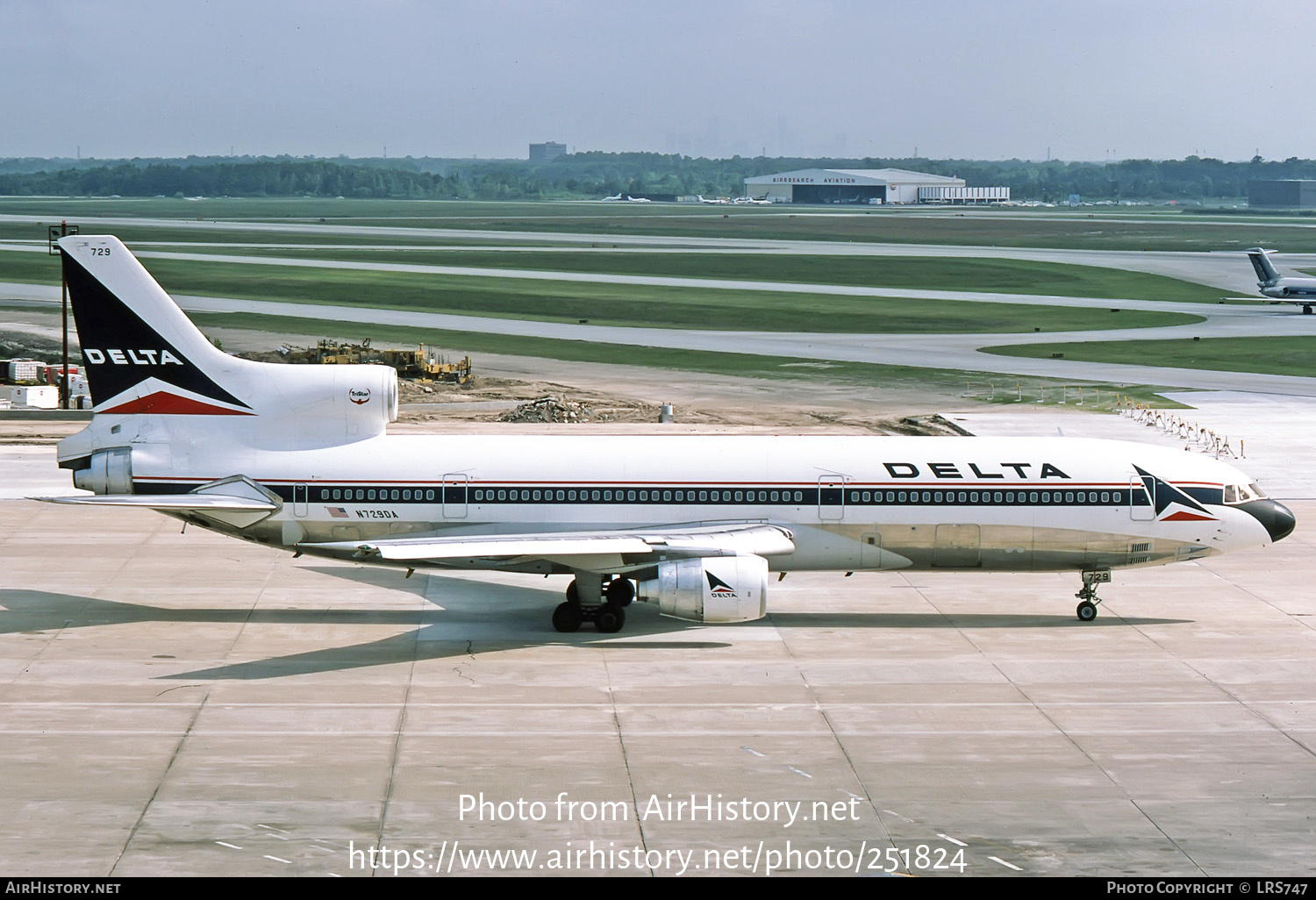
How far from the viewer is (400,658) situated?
102 ft

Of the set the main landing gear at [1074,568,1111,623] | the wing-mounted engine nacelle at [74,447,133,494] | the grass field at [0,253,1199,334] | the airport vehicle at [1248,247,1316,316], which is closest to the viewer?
the wing-mounted engine nacelle at [74,447,133,494]

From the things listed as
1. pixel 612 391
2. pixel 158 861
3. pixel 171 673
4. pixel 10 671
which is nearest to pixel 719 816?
pixel 158 861

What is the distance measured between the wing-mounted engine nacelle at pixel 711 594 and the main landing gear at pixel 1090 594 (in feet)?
28.0

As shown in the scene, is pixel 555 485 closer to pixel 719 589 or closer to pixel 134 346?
pixel 719 589

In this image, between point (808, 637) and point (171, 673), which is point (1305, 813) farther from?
point (171, 673)

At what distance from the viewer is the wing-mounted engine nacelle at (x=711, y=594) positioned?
31.2 meters

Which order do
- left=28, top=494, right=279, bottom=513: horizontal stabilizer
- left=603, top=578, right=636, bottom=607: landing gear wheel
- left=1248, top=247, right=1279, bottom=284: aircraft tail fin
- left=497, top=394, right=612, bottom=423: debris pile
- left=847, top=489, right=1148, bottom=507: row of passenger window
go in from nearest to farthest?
left=28, top=494, right=279, bottom=513: horizontal stabilizer → left=603, top=578, right=636, bottom=607: landing gear wheel → left=847, top=489, right=1148, bottom=507: row of passenger window → left=497, top=394, right=612, bottom=423: debris pile → left=1248, top=247, right=1279, bottom=284: aircraft tail fin

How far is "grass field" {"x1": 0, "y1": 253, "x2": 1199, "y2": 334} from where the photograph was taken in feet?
342

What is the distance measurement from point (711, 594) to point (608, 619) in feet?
10.8

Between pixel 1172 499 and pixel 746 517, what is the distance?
9969mm

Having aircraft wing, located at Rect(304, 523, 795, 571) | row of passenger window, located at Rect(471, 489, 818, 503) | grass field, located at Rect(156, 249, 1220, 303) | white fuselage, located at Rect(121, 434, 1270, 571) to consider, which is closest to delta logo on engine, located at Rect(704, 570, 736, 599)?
aircraft wing, located at Rect(304, 523, 795, 571)

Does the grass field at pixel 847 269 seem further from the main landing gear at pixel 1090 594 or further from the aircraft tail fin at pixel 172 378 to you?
the aircraft tail fin at pixel 172 378

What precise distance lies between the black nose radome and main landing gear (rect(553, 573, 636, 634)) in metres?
15.1

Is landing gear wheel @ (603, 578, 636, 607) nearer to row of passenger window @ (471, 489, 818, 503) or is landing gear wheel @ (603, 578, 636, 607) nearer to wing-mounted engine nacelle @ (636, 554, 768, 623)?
row of passenger window @ (471, 489, 818, 503)
